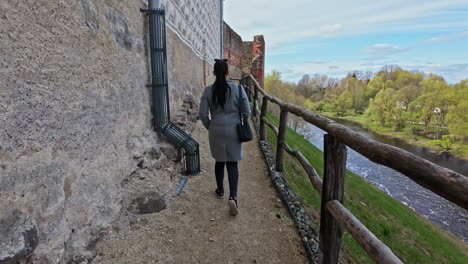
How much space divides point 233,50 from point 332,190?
17.8m

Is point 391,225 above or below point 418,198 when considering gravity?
above

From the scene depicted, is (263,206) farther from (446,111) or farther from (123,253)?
(446,111)

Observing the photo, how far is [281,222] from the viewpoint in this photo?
8.96ft

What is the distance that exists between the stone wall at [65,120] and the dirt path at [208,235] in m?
0.29

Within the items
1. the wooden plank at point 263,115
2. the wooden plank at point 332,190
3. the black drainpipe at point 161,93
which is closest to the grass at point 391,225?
the wooden plank at point 263,115

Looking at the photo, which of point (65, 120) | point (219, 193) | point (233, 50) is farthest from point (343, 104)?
point (65, 120)

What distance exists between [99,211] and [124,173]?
571 mm

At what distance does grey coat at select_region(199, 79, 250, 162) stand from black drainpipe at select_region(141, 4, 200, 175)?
96 cm

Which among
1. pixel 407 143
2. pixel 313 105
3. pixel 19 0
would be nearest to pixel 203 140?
pixel 19 0

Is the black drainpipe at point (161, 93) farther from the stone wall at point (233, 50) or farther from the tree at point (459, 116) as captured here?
the tree at point (459, 116)

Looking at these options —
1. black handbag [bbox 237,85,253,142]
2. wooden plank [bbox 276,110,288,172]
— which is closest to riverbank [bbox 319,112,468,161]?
wooden plank [bbox 276,110,288,172]

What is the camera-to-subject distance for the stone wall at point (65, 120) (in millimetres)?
1477

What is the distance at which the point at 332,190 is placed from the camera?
5.99ft

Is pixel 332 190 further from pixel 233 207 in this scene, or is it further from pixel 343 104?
pixel 343 104
